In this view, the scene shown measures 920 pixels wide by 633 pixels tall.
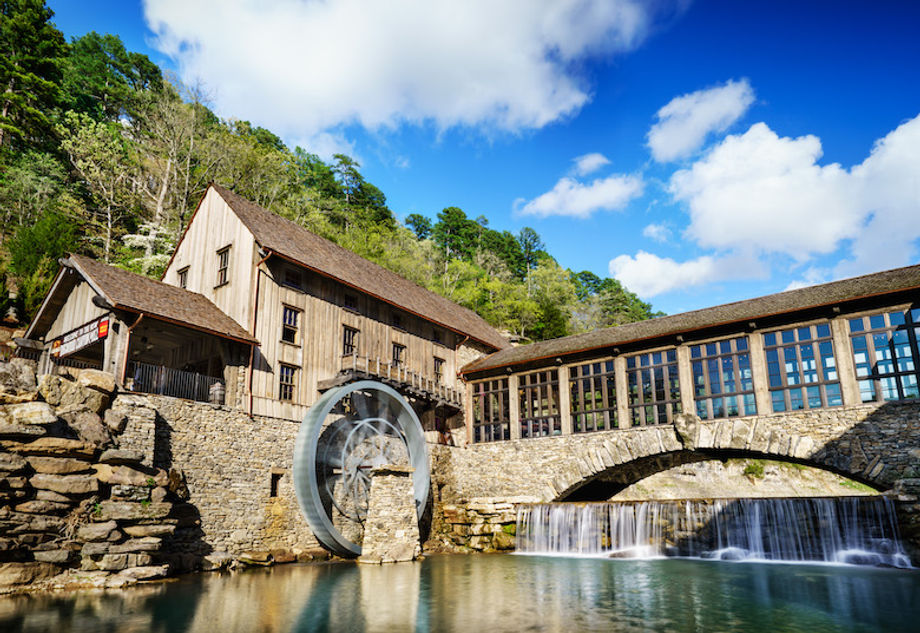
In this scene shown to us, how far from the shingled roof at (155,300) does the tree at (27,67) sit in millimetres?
19088

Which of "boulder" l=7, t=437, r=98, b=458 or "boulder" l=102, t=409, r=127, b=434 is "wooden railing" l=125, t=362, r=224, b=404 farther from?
"boulder" l=7, t=437, r=98, b=458

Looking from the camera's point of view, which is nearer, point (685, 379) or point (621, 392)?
point (685, 379)

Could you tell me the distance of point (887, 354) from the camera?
52.9 ft

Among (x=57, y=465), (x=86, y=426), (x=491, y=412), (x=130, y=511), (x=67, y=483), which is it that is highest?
(x=491, y=412)

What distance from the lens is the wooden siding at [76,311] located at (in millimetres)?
17375

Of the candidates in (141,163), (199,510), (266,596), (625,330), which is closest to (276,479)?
(199,510)

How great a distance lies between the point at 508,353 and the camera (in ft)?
83.8

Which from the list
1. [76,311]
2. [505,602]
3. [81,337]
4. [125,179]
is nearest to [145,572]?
[81,337]

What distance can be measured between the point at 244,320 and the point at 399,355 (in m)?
7.09

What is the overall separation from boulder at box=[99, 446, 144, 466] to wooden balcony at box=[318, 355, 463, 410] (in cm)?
701

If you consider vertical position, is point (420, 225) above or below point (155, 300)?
above

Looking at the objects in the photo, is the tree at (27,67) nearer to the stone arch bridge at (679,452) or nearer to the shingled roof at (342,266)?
the shingled roof at (342,266)

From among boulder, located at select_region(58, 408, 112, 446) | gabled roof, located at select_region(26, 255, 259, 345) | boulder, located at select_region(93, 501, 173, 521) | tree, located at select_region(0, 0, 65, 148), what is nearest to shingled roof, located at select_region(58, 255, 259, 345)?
gabled roof, located at select_region(26, 255, 259, 345)

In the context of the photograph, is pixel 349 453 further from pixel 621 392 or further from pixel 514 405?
pixel 621 392
